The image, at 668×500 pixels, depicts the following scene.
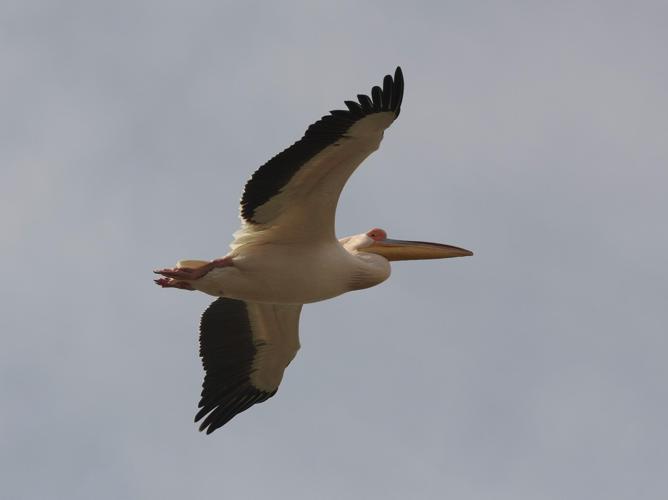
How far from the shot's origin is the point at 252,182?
13453 mm

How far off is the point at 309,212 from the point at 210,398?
279 cm

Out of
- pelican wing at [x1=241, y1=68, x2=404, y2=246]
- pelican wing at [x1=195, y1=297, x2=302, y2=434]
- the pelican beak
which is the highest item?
pelican wing at [x1=241, y1=68, x2=404, y2=246]

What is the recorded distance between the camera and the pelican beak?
1508 cm

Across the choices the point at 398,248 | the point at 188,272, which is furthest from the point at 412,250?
the point at 188,272

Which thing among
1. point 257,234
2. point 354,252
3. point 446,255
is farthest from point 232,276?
point 446,255

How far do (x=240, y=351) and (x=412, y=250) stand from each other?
2.22 m

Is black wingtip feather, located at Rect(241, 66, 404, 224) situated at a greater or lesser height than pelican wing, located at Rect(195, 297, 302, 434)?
greater

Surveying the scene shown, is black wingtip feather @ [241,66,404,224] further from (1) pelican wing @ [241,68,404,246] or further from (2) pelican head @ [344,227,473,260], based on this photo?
(2) pelican head @ [344,227,473,260]

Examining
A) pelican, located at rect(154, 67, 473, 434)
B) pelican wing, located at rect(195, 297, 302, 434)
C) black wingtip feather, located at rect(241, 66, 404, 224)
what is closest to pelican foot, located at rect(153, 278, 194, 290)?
pelican, located at rect(154, 67, 473, 434)

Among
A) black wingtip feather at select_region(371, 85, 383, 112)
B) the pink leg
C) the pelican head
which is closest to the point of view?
black wingtip feather at select_region(371, 85, 383, 112)

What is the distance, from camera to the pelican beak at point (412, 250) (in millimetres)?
15078

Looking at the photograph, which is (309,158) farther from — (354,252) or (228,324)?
(228,324)

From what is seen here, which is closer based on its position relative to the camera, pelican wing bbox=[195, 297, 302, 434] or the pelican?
the pelican

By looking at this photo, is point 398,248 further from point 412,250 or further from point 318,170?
point 318,170
